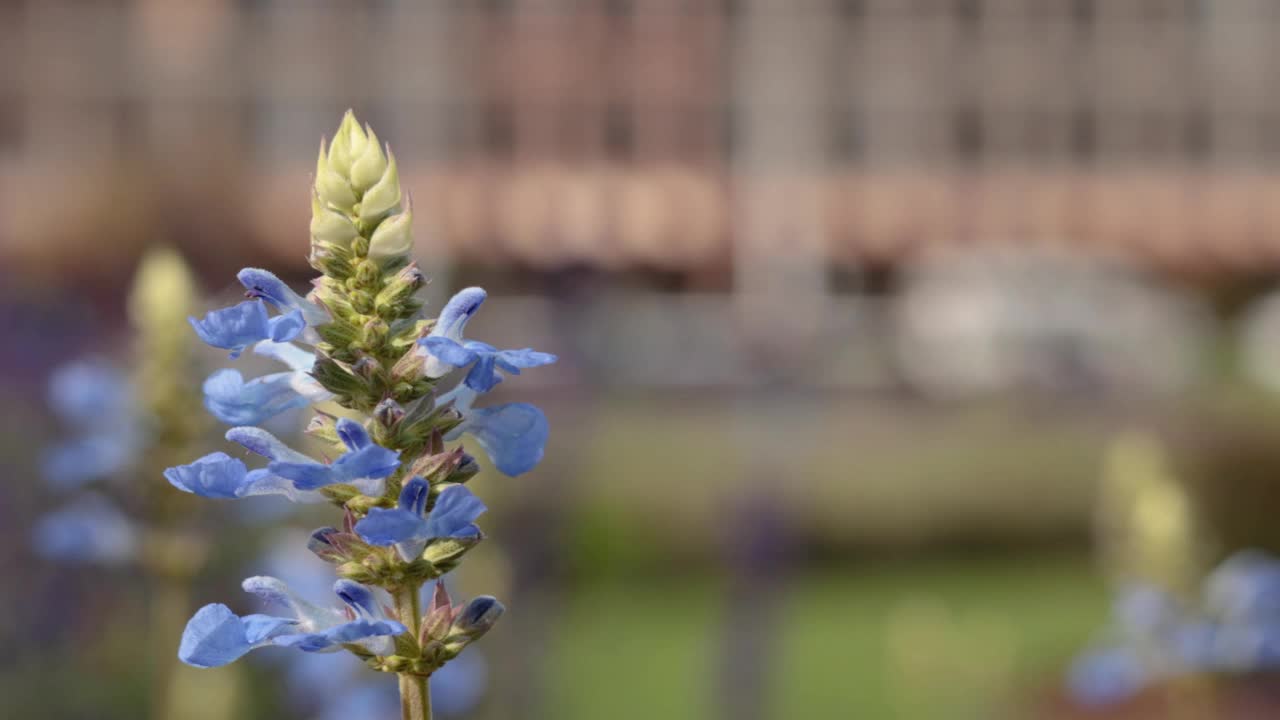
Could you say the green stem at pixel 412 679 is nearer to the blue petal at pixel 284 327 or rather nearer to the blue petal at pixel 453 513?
the blue petal at pixel 453 513

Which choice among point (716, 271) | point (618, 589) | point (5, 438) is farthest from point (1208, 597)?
point (716, 271)

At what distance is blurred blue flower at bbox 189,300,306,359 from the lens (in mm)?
1088

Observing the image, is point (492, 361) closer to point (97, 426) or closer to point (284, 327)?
point (284, 327)

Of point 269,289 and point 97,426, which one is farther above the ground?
point 269,289

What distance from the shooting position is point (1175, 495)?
2531 mm

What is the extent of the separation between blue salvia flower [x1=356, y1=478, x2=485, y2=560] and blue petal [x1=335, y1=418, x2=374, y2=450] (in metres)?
0.05

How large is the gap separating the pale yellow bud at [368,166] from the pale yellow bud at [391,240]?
48mm

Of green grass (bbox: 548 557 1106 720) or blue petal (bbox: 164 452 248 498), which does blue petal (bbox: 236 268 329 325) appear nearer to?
blue petal (bbox: 164 452 248 498)

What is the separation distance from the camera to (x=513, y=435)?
45.1 inches

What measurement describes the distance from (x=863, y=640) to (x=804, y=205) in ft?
51.1

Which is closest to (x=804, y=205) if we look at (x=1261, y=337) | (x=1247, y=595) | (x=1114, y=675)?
(x=1261, y=337)

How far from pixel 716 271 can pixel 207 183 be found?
1215 cm

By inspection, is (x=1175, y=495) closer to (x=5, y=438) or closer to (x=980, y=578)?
(x=5, y=438)

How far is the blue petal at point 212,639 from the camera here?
1029 mm
